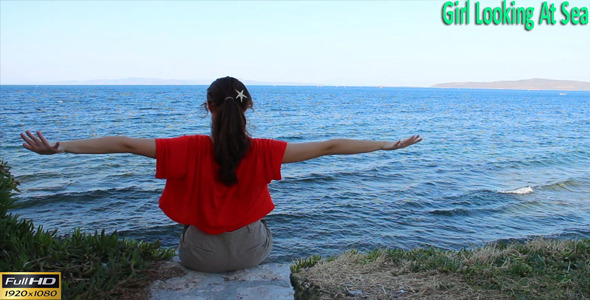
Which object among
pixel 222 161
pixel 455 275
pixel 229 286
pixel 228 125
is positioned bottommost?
pixel 455 275

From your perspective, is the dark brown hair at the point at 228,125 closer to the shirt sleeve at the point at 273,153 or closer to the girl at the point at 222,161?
the girl at the point at 222,161

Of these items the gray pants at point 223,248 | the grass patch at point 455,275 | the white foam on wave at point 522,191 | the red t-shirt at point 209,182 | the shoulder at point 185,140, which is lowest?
the white foam on wave at point 522,191

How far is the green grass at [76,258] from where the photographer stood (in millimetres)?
3608

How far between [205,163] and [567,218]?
1116 cm

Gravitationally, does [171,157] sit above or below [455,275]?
above

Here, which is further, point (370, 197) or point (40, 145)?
point (370, 197)

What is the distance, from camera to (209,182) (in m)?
3.66

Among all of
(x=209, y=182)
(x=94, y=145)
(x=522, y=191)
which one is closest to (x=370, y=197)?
(x=522, y=191)

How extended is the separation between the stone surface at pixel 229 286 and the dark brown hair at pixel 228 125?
3.11ft

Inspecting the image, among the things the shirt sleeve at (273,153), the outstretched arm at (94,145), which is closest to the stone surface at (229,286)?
the shirt sleeve at (273,153)

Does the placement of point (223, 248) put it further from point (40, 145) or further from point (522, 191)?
point (522, 191)

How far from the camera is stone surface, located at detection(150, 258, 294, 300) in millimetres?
3723

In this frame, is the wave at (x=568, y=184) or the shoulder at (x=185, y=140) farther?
the wave at (x=568, y=184)

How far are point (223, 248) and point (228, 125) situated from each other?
1.20m
